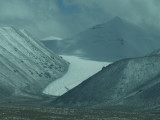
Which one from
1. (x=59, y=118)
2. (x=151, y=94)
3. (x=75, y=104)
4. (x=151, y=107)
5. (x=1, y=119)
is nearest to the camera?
(x=1, y=119)

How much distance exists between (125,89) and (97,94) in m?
9.97

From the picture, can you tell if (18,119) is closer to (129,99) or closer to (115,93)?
(129,99)

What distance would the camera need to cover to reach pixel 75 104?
18975 centimetres

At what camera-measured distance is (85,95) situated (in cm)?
19512

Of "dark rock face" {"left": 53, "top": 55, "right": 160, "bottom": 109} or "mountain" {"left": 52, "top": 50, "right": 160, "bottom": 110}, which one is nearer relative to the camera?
"mountain" {"left": 52, "top": 50, "right": 160, "bottom": 110}

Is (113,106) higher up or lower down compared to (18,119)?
higher up

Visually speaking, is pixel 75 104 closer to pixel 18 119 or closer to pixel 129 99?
pixel 129 99

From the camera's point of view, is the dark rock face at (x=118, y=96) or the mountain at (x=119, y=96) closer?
the mountain at (x=119, y=96)

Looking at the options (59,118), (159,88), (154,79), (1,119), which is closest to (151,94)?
(159,88)

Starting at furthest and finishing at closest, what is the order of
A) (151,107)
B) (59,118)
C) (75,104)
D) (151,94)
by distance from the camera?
1. (75,104)
2. (151,94)
3. (151,107)
4. (59,118)

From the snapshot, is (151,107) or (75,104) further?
(75,104)

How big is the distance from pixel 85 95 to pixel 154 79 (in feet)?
80.7

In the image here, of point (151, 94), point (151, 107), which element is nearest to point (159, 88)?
point (151, 94)

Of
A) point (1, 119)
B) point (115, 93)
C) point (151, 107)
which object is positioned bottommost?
point (1, 119)
